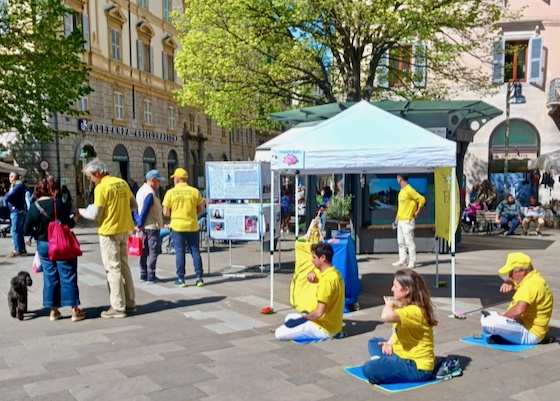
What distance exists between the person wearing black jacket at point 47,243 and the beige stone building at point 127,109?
17.6 meters

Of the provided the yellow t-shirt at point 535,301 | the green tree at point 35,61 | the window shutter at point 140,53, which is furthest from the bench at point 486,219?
the window shutter at point 140,53

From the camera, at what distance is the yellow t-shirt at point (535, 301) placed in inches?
181

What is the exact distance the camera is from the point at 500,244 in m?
12.9

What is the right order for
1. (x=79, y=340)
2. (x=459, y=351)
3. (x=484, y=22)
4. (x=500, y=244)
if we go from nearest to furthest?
(x=459, y=351) < (x=79, y=340) < (x=500, y=244) < (x=484, y=22)

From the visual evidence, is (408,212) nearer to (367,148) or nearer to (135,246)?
(367,148)

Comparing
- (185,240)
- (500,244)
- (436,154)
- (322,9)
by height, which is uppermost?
(322,9)

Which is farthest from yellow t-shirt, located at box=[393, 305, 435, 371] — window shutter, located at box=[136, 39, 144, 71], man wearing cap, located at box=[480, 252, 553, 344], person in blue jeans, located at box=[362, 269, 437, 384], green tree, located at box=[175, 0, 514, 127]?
window shutter, located at box=[136, 39, 144, 71]

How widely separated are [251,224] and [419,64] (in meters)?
11.7

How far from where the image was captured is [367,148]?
5711 millimetres

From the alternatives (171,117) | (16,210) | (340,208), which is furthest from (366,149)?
(171,117)

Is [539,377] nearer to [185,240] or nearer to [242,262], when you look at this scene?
[185,240]

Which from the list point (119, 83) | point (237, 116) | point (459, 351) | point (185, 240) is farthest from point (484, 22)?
point (119, 83)

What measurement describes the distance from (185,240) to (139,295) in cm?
108

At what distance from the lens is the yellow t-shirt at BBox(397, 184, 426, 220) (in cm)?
912
